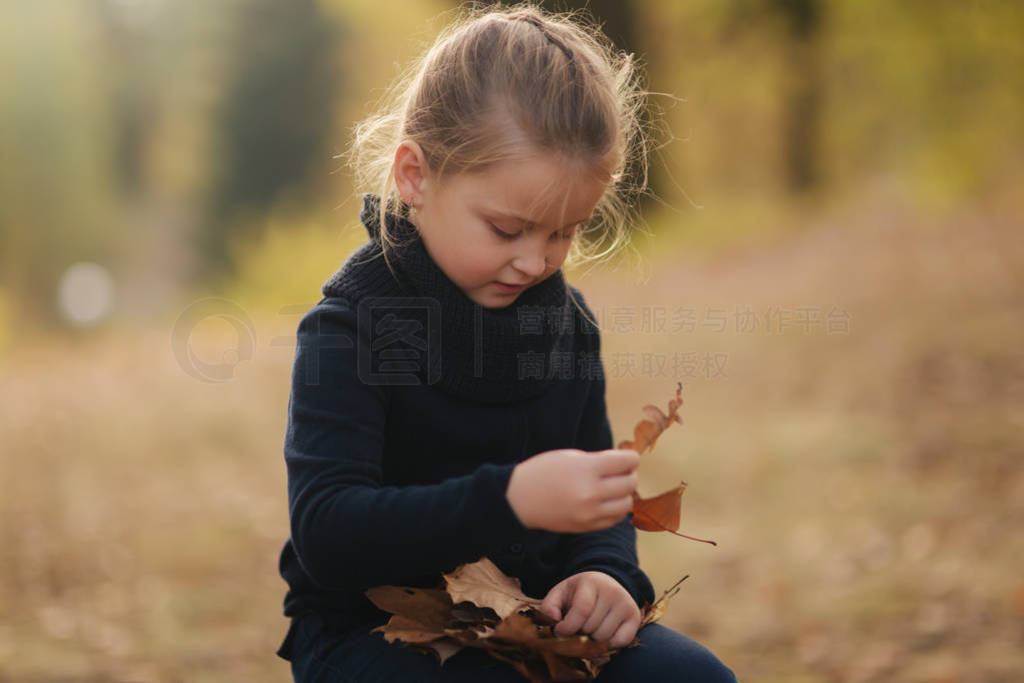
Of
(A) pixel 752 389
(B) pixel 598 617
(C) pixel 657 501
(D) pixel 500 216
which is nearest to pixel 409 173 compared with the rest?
(D) pixel 500 216

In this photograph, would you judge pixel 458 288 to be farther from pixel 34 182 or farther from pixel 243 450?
pixel 34 182

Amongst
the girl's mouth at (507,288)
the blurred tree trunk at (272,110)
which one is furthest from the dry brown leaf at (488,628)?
the blurred tree trunk at (272,110)

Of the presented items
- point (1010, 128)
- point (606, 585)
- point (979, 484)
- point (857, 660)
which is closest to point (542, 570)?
point (606, 585)

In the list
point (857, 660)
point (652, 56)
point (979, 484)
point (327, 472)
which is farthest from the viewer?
point (652, 56)

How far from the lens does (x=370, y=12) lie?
43.4 feet

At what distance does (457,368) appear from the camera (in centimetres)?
149

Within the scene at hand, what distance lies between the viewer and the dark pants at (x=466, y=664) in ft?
4.46

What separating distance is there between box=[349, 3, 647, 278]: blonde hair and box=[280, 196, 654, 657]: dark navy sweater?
5.8 inches

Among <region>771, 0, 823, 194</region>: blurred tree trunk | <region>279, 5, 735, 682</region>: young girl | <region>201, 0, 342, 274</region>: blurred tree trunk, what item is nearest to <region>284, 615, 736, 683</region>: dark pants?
<region>279, 5, 735, 682</region>: young girl

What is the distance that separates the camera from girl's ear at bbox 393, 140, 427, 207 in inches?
57.7

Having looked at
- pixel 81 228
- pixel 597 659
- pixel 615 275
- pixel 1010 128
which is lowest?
pixel 597 659

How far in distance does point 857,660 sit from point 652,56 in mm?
10406

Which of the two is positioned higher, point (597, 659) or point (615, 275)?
point (615, 275)

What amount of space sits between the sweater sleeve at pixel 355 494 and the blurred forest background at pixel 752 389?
526 millimetres
